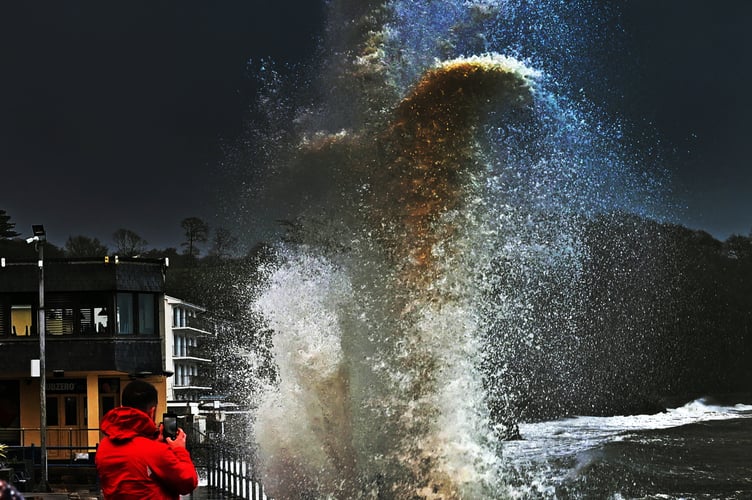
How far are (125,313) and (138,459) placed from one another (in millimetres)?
39415

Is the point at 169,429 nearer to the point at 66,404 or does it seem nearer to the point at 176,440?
the point at 176,440

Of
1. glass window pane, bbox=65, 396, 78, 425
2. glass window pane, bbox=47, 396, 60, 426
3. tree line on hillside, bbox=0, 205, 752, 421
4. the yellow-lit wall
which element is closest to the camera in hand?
the yellow-lit wall

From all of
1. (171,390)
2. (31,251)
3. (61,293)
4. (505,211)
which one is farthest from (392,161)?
(31,251)

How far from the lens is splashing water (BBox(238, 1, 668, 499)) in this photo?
2203cm

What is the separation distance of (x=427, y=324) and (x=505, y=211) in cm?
413

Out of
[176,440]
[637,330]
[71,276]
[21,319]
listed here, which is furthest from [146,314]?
[637,330]

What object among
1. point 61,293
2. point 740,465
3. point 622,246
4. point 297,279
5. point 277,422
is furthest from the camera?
point 622,246

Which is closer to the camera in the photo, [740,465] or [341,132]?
[341,132]

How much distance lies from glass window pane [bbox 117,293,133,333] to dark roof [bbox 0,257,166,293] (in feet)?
1.53

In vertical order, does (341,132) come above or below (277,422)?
above

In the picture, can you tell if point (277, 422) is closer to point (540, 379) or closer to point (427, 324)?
point (427, 324)

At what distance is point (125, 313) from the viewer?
146 ft

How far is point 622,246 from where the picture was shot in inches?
2931

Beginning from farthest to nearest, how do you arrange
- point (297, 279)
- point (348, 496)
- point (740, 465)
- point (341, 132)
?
point (740, 465) < point (297, 279) < point (341, 132) < point (348, 496)
